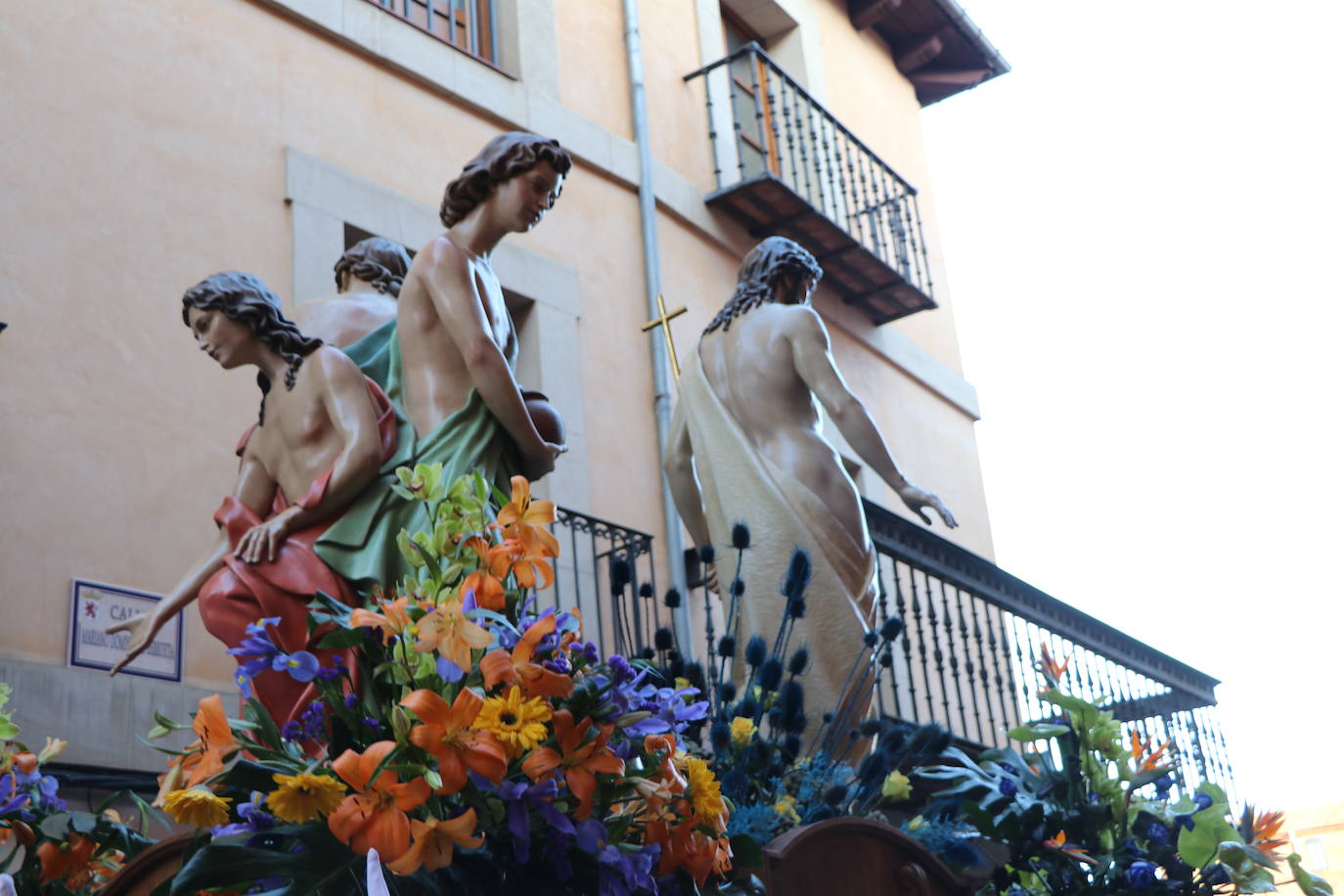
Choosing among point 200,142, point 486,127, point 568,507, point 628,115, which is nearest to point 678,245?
point 628,115

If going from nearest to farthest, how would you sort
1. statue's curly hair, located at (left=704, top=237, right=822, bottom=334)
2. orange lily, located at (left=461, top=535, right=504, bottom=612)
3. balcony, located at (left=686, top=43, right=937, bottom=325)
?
orange lily, located at (left=461, top=535, right=504, bottom=612), statue's curly hair, located at (left=704, top=237, right=822, bottom=334), balcony, located at (left=686, top=43, right=937, bottom=325)

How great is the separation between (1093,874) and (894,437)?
27.6 ft

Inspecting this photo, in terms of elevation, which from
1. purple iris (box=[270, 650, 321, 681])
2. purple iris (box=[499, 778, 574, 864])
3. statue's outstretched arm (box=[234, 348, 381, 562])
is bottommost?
purple iris (box=[499, 778, 574, 864])

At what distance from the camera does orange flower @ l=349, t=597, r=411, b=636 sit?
1802 mm

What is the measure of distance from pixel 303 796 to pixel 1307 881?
2.07m

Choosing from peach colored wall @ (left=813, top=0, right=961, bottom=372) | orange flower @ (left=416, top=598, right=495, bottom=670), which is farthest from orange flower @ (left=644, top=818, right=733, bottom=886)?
peach colored wall @ (left=813, top=0, right=961, bottom=372)

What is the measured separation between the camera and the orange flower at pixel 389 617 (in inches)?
70.9

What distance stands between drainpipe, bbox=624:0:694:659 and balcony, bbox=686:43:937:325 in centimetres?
63

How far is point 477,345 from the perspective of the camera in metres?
3.44

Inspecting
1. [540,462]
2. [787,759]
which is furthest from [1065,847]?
[540,462]

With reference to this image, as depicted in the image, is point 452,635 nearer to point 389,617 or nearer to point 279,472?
point 389,617

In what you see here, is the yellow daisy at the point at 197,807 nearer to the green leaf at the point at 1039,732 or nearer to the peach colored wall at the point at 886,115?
the green leaf at the point at 1039,732

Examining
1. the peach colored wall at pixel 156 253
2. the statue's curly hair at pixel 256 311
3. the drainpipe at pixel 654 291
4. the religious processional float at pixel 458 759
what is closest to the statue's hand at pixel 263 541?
the statue's curly hair at pixel 256 311

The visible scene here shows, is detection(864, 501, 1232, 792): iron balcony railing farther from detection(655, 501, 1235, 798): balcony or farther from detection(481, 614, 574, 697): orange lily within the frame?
detection(481, 614, 574, 697): orange lily
